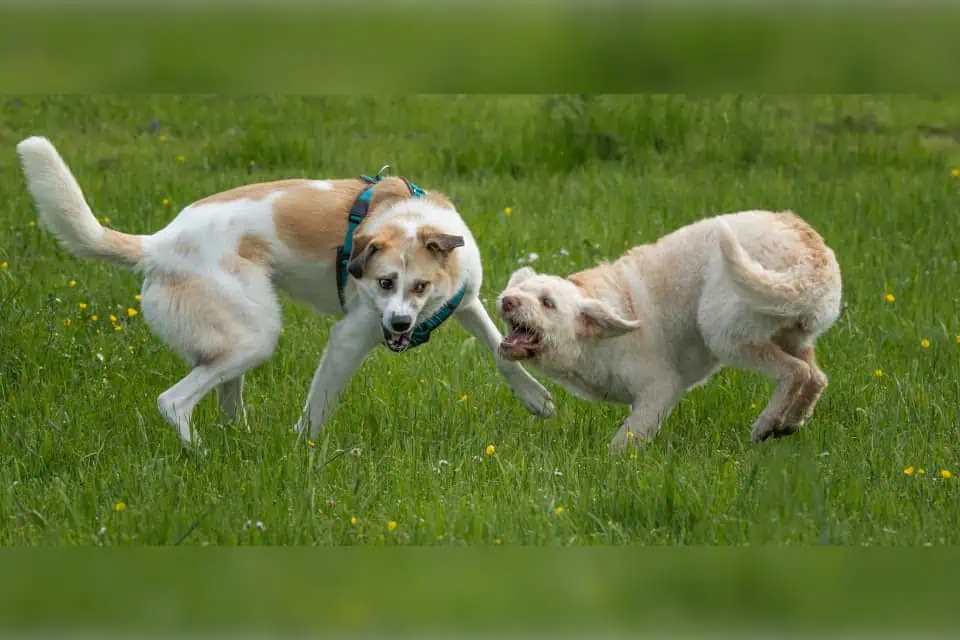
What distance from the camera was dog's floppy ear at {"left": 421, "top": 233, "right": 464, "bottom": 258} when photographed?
525cm

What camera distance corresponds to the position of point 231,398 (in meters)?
5.93

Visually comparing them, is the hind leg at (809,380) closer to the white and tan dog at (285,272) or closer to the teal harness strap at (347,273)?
the white and tan dog at (285,272)

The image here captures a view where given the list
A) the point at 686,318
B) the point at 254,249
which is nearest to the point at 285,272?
the point at 254,249

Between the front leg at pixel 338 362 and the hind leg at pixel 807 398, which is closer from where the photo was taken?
the hind leg at pixel 807 398

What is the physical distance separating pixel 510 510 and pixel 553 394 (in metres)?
2.18

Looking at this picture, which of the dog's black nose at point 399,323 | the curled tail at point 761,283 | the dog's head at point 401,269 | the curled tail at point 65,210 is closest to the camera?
the curled tail at point 65,210

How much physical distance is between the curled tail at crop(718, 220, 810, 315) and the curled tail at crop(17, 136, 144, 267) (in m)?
2.70

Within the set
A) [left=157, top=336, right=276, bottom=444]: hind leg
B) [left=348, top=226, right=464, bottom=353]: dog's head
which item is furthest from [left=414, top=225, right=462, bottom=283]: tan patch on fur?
[left=157, top=336, right=276, bottom=444]: hind leg

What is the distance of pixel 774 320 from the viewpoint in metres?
5.20

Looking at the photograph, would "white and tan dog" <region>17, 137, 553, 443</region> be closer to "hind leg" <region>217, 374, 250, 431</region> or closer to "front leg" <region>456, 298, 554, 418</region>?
"front leg" <region>456, 298, 554, 418</region>

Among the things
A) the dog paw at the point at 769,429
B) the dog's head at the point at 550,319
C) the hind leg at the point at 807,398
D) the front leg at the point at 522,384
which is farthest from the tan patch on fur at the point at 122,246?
the hind leg at the point at 807,398

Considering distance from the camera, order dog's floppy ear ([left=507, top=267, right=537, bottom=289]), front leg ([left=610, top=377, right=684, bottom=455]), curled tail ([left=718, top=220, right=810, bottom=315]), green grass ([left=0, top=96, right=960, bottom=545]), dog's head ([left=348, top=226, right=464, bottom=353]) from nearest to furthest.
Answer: green grass ([left=0, top=96, right=960, bottom=545]) < curled tail ([left=718, top=220, right=810, bottom=315]) < dog's head ([left=348, top=226, right=464, bottom=353]) < front leg ([left=610, top=377, right=684, bottom=455]) < dog's floppy ear ([left=507, top=267, right=537, bottom=289])

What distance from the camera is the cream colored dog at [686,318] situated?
5.18 m

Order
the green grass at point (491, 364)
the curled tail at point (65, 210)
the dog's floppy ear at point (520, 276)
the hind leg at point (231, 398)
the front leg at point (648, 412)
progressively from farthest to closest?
1. the hind leg at point (231, 398)
2. the dog's floppy ear at point (520, 276)
3. the front leg at point (648, 412)
4. the curled tail at point (65, 210)
5. the green grass at point (491, 364)
